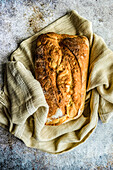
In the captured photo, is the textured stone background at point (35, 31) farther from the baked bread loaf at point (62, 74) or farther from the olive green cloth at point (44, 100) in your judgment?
the baked bread loaf at point (62, 74)

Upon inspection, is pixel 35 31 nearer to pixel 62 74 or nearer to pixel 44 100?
pixel 62 74

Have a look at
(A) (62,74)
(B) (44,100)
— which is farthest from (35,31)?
(B) (44,100)

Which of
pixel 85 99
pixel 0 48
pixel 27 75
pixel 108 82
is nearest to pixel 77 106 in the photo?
pixel 85 99

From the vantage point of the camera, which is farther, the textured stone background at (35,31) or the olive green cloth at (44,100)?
the textured stone background at (35,31)

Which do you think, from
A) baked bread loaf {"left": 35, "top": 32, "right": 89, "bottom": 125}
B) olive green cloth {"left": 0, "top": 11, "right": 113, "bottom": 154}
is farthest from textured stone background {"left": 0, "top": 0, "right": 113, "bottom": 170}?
baked bread loaf {"left": 35, "top": 32, "right": 89, "bottom": 125}

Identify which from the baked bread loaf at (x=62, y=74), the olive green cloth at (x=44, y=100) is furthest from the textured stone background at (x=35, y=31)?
the baked bread loaf at (x=62, y=74)

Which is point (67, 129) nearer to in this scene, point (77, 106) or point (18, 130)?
point (77, 106)
